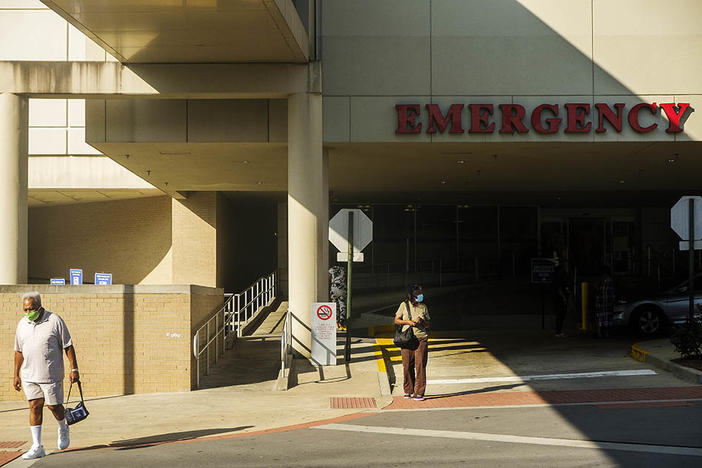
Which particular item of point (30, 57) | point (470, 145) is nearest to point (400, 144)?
point (470, 145)

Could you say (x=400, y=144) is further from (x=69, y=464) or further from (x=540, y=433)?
(x=69, y=464)

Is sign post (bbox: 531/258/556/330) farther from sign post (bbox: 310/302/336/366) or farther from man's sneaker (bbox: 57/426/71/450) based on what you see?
man's sneaker (bbox: 57/426/71/450)

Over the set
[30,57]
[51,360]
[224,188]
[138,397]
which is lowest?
[138,397]

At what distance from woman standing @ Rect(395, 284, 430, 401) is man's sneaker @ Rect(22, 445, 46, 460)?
5.47 metres

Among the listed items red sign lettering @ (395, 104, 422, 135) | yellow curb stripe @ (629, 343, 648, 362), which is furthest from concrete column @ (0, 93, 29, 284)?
yellow curb stripe @ (629, 343, 648, 362)

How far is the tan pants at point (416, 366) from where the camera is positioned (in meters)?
12.8

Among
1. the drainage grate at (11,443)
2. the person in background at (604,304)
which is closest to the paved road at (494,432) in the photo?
the drainage grate at (11,443)

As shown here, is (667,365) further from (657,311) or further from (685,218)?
(657,311)

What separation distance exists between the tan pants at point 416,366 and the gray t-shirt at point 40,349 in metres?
5.52

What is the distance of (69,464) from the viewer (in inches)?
337

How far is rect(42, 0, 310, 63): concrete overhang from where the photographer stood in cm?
1400

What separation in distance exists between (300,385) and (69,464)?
6675mm

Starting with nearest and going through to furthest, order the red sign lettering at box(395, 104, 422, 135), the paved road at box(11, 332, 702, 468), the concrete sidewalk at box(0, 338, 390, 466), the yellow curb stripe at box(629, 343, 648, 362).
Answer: the paved road at box(11, 332, 702, 468)
the concrete sidewalk at box(0, 338, 390, 466)
the yellow curb stripe at box(629, 343, 648, 362)
the red sign lettering at box(395, 104, 422, 135)

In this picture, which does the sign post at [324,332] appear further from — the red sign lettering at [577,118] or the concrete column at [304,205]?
the red sign lettering at [577,118]
